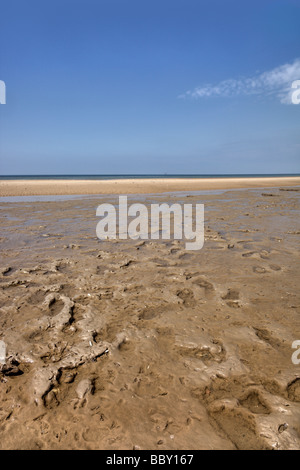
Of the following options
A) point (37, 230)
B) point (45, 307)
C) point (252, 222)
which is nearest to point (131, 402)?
point (45, 307)

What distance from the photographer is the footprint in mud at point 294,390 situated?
1.60 m

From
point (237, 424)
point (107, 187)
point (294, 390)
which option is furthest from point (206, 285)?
Result: point (107, 187)

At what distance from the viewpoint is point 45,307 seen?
2.69m

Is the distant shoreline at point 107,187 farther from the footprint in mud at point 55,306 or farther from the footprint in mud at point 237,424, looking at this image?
the footprint in mud at point 237,424

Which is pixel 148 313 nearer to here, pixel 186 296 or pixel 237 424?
pixel 186 296

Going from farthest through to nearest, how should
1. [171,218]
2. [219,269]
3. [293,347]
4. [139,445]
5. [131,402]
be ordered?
[171,218] < [219,269] < [293,347] < [131,402] < [139,445]

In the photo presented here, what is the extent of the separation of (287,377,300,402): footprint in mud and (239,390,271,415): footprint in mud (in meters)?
0.18

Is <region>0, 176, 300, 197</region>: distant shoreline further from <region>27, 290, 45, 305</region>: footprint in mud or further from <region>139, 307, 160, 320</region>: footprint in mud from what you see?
<region>139, 307, 160, 320</region>: footprint in mud

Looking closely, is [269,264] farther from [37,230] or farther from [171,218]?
[37,230]

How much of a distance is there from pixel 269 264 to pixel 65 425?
326cm

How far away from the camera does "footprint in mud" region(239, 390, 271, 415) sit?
5.02ft

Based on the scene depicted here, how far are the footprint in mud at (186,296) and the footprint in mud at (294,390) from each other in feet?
3.79

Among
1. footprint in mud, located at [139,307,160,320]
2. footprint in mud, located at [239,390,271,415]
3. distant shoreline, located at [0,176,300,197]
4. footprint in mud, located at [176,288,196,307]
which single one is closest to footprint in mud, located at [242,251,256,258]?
footprint in mud, located at [176,288,196,307]

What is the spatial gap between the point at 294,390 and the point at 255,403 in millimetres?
282
